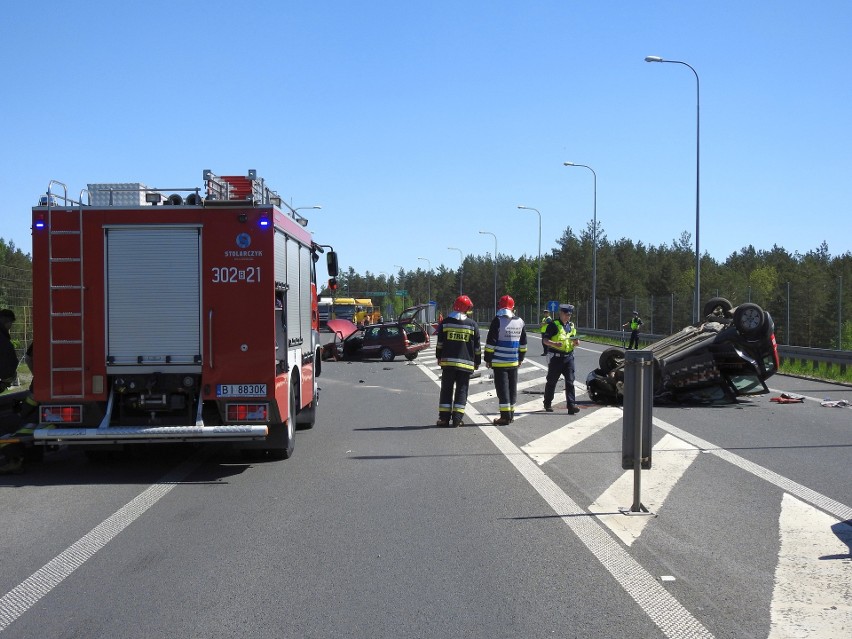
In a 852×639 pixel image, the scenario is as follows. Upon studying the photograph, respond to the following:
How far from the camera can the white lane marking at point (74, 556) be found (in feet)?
17.1

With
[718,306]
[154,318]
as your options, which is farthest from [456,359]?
[718,306]

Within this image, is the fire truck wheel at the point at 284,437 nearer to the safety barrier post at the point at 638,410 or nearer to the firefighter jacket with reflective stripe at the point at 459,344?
the firefighter jacket with reflective stripe at the point at 459,344

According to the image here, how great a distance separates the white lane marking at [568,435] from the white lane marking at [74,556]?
13.6 feet

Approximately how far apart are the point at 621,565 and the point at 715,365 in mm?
10364

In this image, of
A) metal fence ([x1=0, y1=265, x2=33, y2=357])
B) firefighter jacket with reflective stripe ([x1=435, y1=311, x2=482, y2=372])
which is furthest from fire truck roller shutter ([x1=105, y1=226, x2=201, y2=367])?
metal fence ([x1=0, y1=265, x2=33, y2=357])

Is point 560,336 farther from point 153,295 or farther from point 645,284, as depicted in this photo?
point 645,284

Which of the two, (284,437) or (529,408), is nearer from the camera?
(284,437)

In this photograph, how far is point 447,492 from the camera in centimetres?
836

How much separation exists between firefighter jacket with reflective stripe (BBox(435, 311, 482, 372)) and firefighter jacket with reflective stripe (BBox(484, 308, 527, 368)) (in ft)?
0.76

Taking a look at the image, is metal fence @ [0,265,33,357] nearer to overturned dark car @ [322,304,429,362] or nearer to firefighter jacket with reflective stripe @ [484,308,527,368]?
firefighter jacket with reflective stripe @ [484,308,527,368]

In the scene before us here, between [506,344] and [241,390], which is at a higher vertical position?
[506,344]

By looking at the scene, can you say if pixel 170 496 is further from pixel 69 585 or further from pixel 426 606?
pixel 426 606

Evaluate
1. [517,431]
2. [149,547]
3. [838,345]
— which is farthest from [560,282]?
[149,547]

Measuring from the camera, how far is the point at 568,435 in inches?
481
